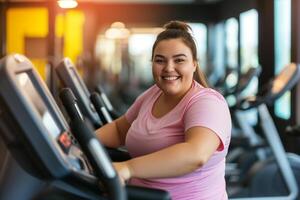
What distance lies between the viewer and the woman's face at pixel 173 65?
5.85 feet

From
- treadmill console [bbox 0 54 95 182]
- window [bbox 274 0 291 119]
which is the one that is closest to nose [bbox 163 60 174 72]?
treadmill console [bbox 0 54 95 182]

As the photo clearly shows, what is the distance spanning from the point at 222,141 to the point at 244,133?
345 cm

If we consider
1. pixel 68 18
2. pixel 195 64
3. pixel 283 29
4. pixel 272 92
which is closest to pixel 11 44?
pixel 68 18

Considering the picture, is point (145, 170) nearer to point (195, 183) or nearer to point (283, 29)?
point (195, 183)

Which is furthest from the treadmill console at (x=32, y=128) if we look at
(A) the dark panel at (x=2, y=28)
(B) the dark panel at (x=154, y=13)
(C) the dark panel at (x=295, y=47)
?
(B) the dark panel at (x=154, y=13)

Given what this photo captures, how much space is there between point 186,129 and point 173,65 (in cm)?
23

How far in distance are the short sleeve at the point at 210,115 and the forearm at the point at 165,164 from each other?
13cm

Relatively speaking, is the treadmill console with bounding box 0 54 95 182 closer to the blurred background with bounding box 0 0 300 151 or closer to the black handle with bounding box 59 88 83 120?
the black handle with bounding box 59 88 83 120

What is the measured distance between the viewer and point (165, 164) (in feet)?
5.06

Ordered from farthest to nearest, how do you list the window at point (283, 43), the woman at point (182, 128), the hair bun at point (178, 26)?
1. the window at point (283, 43)
2. the hair bun at point (178, 26)
3. the woman at point (182, 128)

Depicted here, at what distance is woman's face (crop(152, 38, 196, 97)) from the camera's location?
1783 millimetres

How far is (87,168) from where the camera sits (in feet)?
5.26

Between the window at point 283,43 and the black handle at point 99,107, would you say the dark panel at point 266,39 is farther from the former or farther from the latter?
the black handle at point 99,107

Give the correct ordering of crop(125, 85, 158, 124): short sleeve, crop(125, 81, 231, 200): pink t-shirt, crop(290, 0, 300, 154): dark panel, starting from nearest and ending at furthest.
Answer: crop(125, 81, 231, 200): pink t-shirt
crop(125, 85, 158, 124): short sleeve
crop(290, 0, 300, 154): dark panel
